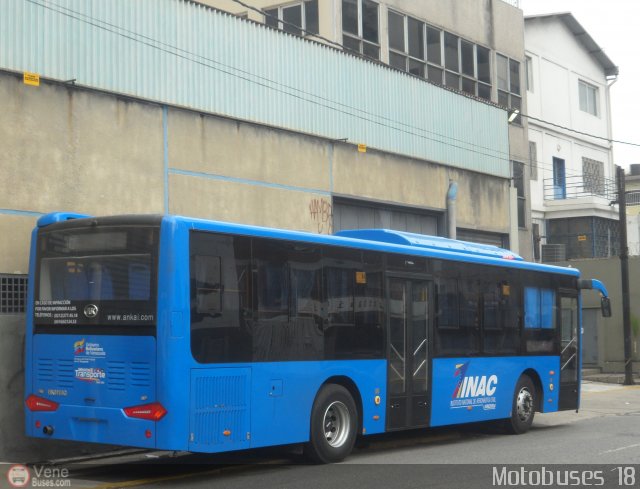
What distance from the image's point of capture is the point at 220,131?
58.7 feet

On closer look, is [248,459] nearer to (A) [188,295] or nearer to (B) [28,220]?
(A) [188,295]

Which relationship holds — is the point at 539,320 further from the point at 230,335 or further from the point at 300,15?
the point at 300,15

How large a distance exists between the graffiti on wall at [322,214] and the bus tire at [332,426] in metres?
6.98

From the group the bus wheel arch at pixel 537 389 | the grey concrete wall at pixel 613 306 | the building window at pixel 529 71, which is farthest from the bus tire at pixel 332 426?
the building window at pixel 529 71

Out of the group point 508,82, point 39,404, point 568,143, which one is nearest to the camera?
point 39,404

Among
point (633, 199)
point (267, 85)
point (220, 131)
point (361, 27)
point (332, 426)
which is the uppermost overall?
point (361, 27)

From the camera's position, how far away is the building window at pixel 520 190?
3316 cm

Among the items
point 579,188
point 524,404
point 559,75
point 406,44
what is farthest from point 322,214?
point 559,75

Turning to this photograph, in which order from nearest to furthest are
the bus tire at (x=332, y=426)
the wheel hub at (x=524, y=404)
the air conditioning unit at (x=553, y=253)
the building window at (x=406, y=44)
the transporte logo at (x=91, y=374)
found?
1. the transporte logo at (x=91, y=374)
2. the bus tire at (x=332, y=426)
3. the wheel hub at (x=524, y=404)
4. the building window at (x=406, y=44)
5. the air conditioning unit at (x=553, y=253)

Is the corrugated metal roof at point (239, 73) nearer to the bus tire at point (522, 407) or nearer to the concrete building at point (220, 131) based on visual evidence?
the concrete building at point (220, 131)

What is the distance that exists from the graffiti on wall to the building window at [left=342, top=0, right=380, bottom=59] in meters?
7.04

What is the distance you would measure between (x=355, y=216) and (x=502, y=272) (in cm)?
511

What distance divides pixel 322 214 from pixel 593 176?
29745 millimetres

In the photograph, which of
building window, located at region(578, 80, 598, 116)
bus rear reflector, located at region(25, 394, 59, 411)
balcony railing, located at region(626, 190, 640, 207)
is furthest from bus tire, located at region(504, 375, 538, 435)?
balcony railing, located at region(626, 190, 640, 207)
